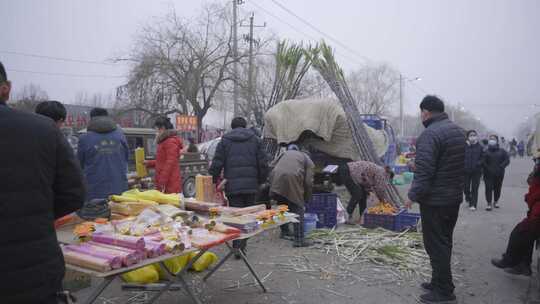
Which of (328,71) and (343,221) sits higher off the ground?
(328,71)

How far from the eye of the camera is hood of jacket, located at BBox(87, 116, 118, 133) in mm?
5082

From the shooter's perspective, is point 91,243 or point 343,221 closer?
point 91,243

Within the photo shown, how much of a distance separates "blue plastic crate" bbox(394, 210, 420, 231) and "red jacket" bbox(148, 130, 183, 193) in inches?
148

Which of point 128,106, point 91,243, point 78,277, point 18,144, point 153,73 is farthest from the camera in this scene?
point 128,106

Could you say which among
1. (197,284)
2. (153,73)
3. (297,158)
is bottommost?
(197,284)

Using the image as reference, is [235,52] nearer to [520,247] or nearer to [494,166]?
[494,166]

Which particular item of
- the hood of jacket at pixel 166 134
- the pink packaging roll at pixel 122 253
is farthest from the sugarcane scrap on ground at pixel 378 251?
the pink packaging roll at pixel 122 253

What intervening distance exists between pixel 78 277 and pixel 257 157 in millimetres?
2666

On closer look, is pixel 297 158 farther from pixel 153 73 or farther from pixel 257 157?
pixel 153 73

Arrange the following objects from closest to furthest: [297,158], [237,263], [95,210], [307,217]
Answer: [95,210]
[237,263]
[297,158]
[307,217]

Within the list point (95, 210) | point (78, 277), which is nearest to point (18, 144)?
point (95, 210)

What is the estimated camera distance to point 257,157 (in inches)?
234

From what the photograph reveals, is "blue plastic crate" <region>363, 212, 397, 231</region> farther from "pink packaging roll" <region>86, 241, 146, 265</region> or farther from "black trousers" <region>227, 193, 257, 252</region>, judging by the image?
"pink packaging roll" <region>86, 241, 146, 265</region>

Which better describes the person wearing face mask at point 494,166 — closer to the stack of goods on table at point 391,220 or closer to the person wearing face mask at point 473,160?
the person wearing face mask at point 473,160
